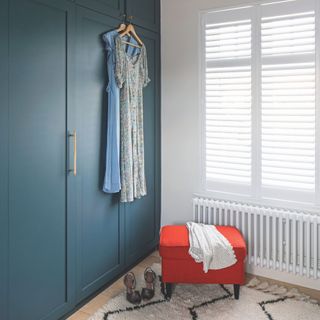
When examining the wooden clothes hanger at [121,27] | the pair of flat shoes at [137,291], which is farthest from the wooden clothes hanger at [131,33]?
the pair of flat shoes at [137,291]

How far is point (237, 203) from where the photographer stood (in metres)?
2.90

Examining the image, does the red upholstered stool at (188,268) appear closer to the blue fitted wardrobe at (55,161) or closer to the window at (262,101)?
the blue fitted wardrobe at (55,161)

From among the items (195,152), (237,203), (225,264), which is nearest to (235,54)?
(195,152)

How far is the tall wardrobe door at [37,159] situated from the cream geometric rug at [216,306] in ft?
1.49

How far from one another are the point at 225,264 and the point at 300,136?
1.14 metres

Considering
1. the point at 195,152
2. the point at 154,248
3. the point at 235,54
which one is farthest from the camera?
the point at 154,248

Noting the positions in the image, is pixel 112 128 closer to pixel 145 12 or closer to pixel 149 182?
pixel 149 182

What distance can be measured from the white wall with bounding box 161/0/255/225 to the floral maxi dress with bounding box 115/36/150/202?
393 mm

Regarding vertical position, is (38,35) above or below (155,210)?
above

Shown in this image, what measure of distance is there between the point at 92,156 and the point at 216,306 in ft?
4.61

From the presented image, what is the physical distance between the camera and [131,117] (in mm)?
2693

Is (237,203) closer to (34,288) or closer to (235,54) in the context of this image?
(235,54)

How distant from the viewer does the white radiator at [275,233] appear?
260cm

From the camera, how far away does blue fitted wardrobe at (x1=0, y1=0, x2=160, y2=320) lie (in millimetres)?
1824
